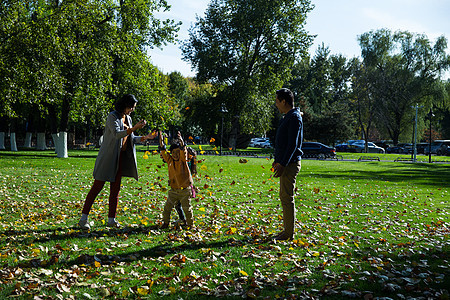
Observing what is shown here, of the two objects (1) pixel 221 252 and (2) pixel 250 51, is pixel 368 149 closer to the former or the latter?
(2) pixel 250 51

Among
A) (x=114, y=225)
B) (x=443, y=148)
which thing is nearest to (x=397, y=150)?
(x=443, y=148)

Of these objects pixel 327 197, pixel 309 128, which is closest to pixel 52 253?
pixel 327 197

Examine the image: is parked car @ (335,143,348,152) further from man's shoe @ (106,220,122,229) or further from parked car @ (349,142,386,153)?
man's shoe @ (106,220,122,229)

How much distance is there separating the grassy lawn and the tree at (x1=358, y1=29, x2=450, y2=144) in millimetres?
48054

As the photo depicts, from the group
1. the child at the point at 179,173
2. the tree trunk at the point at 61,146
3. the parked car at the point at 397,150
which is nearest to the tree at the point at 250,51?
the tree trunk at the point at 61,146

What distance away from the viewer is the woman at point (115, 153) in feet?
19.6

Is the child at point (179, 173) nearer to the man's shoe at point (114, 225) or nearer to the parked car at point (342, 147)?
the man's shoe at point (114, 225)

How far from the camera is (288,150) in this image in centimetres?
560

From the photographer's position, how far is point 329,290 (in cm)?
398

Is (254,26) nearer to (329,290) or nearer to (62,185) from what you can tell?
(62,185)

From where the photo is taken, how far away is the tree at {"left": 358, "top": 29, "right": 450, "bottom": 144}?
170ft

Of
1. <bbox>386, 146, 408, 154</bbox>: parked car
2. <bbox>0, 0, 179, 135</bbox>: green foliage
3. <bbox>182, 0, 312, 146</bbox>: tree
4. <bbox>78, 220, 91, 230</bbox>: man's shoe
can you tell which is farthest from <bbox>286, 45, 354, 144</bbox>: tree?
<bbox>78, 220, 91, 230</bbox>: man's shoe

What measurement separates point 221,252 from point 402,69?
182ft

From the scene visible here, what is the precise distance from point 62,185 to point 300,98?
46.1 metres
